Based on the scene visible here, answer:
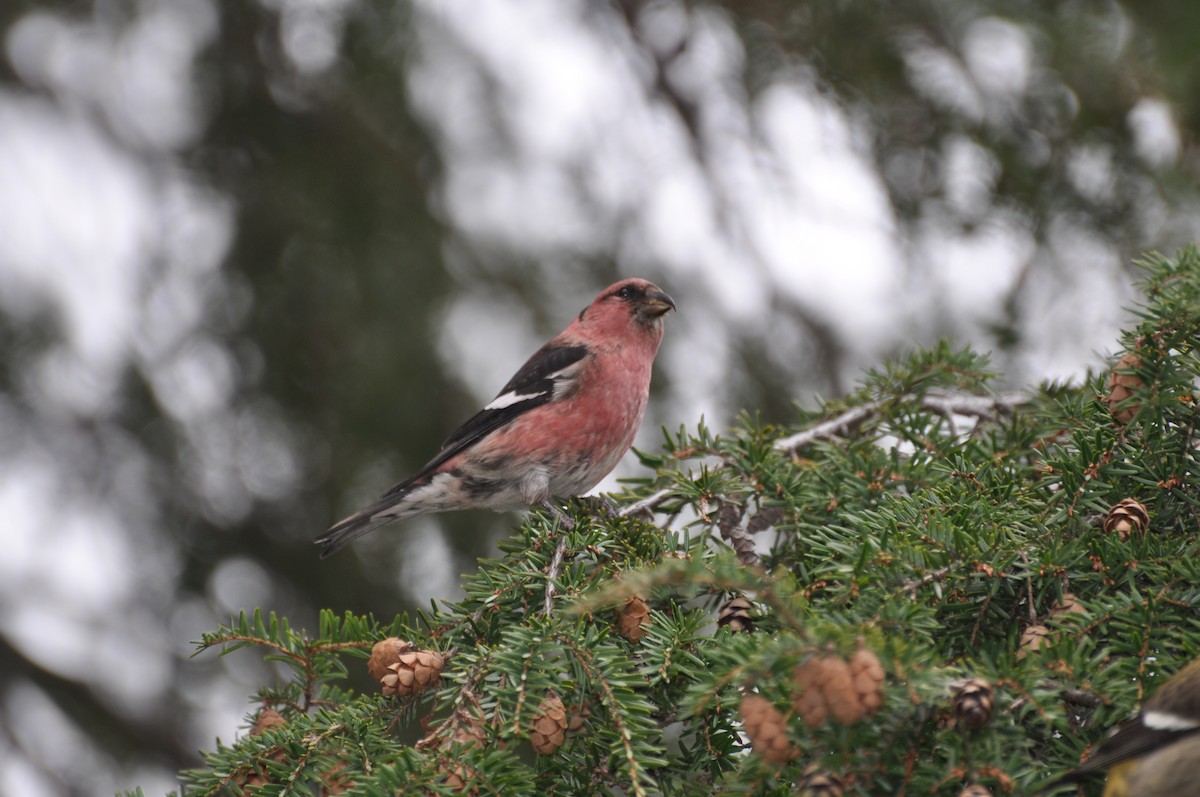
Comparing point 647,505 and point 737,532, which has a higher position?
point 647,505

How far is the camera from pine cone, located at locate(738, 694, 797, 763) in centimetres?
140

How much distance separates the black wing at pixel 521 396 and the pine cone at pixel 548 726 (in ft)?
6.49

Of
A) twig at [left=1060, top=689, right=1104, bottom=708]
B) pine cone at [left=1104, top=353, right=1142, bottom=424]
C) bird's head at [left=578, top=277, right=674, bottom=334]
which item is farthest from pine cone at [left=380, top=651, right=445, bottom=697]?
bird's head at [left=578, top=277, right=674, bottom=334]

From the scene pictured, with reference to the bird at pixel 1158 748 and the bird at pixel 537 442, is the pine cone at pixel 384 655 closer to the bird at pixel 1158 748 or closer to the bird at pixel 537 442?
the bird at pixel 1158 748

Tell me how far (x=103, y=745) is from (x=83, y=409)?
1.38 metres

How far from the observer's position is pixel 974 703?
135cm

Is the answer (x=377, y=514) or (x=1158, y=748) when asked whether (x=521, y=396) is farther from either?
(x=1158, y=748)

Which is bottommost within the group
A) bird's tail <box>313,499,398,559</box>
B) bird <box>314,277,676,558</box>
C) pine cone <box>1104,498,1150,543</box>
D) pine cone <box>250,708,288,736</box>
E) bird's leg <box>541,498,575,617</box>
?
pine cone <box>1104,498,1150,543</box>

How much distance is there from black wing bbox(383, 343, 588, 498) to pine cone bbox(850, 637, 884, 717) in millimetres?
2465

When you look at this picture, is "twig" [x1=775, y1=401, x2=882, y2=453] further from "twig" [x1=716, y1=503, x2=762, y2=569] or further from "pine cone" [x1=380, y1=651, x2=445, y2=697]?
"pine cone" [x1=380, y1=651, x2=445, y2=697]

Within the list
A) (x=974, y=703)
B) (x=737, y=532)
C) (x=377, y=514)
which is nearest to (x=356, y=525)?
(x=377, y=514)

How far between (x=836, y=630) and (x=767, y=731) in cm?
18

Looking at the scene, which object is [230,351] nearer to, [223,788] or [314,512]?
[314,512]

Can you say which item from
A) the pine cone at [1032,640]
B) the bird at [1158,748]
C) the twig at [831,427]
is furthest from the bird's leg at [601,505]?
the bird at [1158,748]
